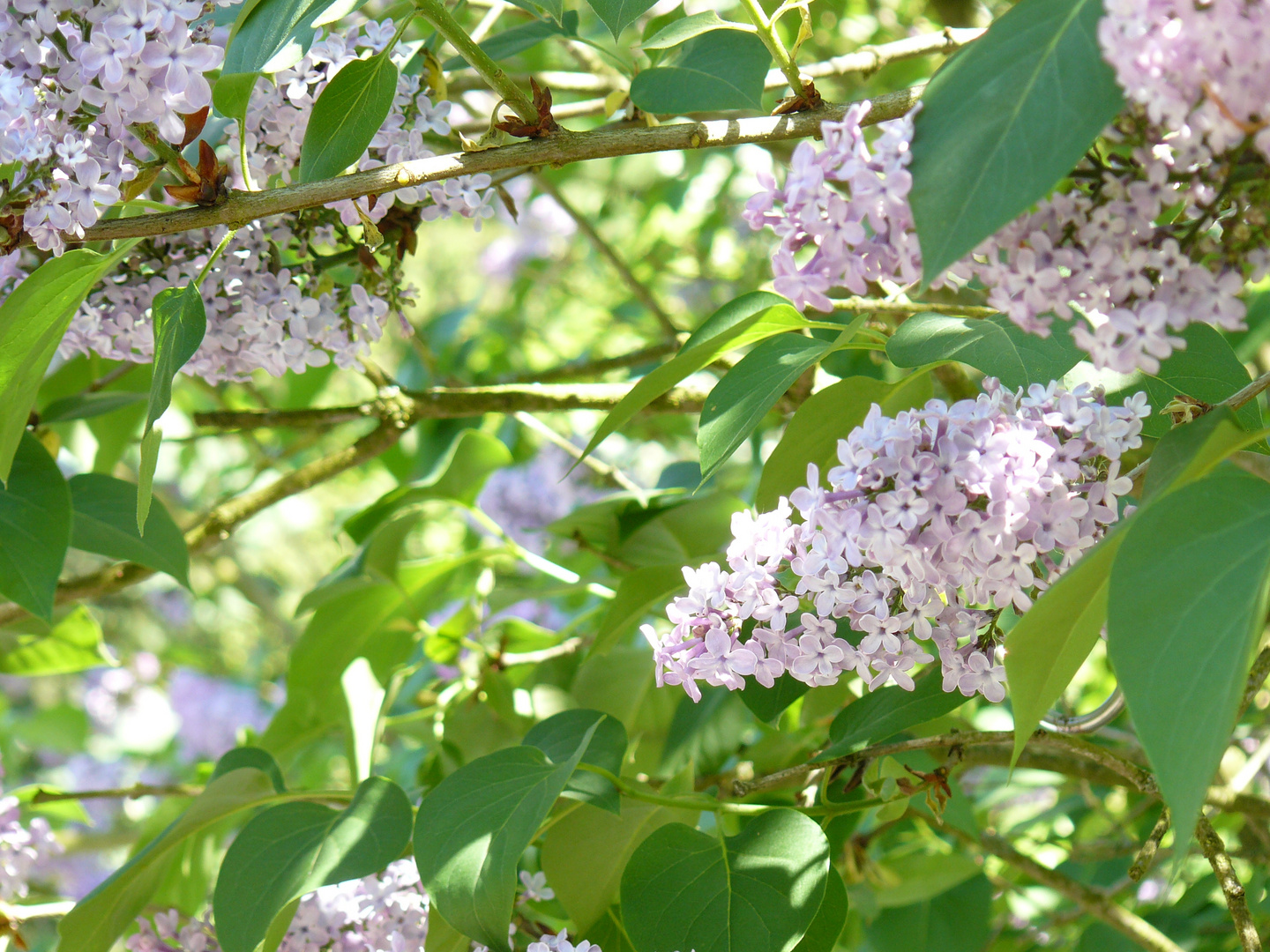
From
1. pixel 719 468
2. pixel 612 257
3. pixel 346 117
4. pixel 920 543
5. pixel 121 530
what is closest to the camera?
pixel 920 543

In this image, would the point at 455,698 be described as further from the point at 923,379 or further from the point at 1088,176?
the point at 1088,176

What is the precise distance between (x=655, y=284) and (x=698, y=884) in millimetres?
1664

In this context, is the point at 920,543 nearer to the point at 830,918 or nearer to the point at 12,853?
the point at 830,918

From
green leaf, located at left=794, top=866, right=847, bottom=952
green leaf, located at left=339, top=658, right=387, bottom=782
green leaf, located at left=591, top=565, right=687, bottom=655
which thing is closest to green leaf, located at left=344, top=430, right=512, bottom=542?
green leaf, located at left=339, top=658, right=387, bottom=782

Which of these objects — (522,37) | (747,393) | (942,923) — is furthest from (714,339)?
(942,923)

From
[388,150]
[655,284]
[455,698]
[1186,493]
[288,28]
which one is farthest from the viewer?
[655,284]

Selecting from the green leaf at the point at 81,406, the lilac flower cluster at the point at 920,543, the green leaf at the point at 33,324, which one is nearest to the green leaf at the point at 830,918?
the lilac flower cluster at the point at 920,543

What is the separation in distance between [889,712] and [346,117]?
1.31ft

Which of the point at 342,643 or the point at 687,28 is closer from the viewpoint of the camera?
the point at 687,28

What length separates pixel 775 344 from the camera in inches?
22.0

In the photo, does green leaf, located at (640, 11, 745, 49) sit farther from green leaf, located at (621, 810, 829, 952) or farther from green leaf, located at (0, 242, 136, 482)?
green leaf, located at (621, 810, 829, 952)

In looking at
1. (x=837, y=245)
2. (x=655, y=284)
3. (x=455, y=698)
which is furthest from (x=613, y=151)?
(x=655, y=284)

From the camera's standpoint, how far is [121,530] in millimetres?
787

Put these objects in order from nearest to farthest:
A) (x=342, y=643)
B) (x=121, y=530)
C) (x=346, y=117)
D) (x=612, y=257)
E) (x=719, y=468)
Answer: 1. (x=346, y=117)
2. (x=719, y=468)
3. (x=121, y=530)
4. (x=342, y=643)
5. (x=612, y=257)
